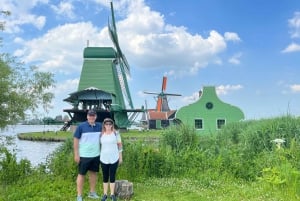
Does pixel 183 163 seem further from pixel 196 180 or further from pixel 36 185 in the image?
pixel 36 185

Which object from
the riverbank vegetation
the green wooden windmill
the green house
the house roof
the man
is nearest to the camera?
the man

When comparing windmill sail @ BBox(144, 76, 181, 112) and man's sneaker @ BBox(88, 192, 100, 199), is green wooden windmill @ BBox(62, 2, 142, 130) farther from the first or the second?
man's sneaker @ BBox(88, 192, 100, 199)

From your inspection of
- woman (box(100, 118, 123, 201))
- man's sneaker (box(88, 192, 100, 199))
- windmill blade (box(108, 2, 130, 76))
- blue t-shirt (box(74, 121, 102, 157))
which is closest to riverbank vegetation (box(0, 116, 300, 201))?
man's sneaker (box(88, 192, 100, 199))

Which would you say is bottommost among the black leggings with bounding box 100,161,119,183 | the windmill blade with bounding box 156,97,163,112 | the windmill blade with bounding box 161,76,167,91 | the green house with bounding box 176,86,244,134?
the black leggings with bounding box 100,161,119,183

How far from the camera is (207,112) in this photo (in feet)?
97.2

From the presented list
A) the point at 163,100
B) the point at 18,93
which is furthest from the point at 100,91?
the point at 18,93

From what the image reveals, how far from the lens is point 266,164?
8758 mm

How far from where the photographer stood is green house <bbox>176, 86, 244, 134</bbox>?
1160 inches

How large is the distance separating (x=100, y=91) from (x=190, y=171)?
109ft

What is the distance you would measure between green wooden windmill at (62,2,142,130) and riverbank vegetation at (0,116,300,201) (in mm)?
30802

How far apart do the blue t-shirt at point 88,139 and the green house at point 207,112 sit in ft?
74.6

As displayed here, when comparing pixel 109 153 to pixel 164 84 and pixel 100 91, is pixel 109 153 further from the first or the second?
pixel 164 84

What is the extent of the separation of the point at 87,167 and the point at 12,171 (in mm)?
2451

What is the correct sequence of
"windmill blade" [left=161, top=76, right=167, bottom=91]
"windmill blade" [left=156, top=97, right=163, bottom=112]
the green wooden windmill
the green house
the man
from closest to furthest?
the man → the green house → the green wooden windmill → "windmill blade" [left=156, top=97, right=163, bottom=112] → "windmill blade" [left=161, top=76, right=167, bottom=91]
